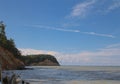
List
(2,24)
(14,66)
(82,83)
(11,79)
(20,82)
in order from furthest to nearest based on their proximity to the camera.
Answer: (2,24)
(14,66)
(82,83)
(20,82)
(11,79)

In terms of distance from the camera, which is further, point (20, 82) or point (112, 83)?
point (112, 83)

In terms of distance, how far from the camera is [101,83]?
7850cm

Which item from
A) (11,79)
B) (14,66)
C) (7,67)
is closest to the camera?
(11,79)

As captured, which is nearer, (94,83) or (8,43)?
(94,83)

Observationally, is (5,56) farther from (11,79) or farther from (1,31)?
(11,79)

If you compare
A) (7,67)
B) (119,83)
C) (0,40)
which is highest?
(0,40)

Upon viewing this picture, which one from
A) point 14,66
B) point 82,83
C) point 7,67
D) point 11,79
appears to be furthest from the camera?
point 14,66

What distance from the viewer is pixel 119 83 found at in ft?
258

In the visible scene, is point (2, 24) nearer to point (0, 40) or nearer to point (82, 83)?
point (0, 40)

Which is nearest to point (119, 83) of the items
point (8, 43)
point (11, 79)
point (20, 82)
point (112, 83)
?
point (112, 83)

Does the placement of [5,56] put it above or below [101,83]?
above

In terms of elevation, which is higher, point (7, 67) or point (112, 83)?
point (7, 67)

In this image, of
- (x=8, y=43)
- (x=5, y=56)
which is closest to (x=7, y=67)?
(x=5, y=56)

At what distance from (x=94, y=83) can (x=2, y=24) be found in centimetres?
12450
